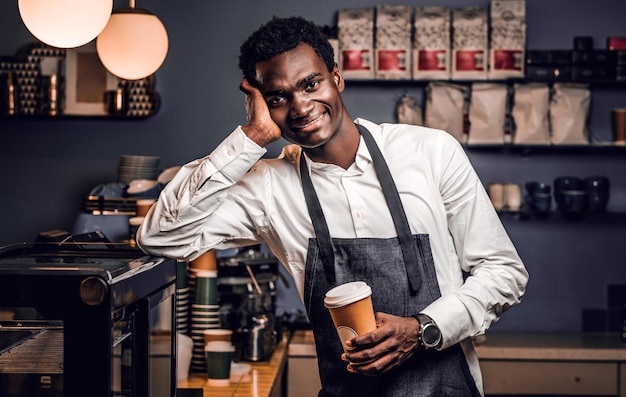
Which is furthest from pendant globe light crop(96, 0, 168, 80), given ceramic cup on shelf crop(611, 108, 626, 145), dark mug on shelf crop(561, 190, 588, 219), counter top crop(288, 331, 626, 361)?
ceramic cup on shelf crop(611, 108, 626, 145)

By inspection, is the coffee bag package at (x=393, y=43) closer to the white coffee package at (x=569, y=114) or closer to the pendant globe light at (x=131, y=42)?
the white coffee package at (x=569, y=114)

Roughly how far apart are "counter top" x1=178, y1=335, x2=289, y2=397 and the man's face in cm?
119

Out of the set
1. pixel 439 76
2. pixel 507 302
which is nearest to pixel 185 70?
pixel 439 76

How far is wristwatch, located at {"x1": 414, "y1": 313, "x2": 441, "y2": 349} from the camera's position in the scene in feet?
5.70

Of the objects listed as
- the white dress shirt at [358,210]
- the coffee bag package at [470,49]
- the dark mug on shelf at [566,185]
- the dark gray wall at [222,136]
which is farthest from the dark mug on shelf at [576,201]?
the white dress shirt at [358,210]

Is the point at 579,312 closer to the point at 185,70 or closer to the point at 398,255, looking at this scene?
the point at 185,70

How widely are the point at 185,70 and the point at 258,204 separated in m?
2.78

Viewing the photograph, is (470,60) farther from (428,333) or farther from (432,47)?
(428,333)

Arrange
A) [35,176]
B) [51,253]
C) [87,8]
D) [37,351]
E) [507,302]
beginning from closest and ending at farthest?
[37,351], [51,253], [507,302], [87,8], [35,176]

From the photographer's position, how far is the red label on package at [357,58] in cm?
440

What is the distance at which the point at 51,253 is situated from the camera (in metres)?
1.53

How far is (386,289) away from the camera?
74.4 inches

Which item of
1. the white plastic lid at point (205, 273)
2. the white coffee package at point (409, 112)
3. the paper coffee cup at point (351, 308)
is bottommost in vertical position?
the white plastic lid at point (205, 273)

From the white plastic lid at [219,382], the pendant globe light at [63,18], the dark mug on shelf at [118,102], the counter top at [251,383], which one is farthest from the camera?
the dark mug on shelf at [118,102]
